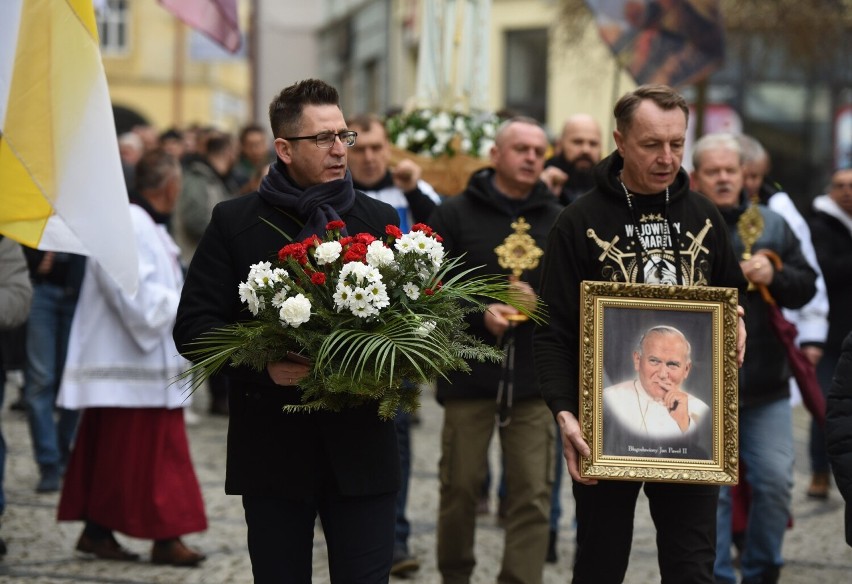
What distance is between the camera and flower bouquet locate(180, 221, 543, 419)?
4387 mm

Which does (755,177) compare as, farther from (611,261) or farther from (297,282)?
(297,282)

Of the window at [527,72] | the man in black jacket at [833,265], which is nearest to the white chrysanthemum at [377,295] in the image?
the man in black jacket at [833,265]

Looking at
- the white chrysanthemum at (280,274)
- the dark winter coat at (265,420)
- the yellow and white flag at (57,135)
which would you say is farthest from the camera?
the yellow and white flag at (57,135)

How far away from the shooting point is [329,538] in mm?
4906

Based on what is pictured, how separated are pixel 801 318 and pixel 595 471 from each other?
417 cm

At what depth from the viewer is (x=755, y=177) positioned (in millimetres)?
8562

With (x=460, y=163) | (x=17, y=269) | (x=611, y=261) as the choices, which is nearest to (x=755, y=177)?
(x=460, y=163)

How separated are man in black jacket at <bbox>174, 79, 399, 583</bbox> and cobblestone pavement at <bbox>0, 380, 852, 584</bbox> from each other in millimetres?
2682

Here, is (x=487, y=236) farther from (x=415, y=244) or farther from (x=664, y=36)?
(x=664, y=36)

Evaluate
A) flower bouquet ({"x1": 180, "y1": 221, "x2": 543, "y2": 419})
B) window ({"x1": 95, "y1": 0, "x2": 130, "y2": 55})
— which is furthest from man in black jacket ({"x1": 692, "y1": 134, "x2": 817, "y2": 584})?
window ({"x1": 95, "y1": 0, "x2": 130, "y2": 55})

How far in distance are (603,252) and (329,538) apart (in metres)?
1.38

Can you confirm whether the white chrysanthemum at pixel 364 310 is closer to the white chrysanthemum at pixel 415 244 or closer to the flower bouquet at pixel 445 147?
the white chrysanthemum at pixel 415 244

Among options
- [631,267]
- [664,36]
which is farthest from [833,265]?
[631,267]

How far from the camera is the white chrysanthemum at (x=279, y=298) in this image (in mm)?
4449
